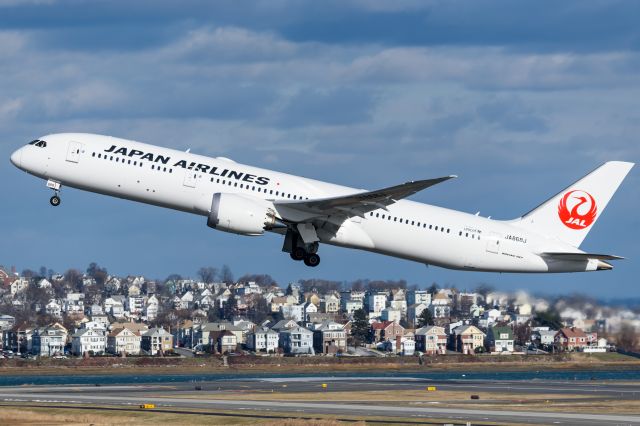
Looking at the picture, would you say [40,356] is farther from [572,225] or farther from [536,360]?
[572,225]

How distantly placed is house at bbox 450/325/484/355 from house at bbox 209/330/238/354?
32.3 meters

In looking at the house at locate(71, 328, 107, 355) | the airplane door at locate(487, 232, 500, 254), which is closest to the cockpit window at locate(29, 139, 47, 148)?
the airplane door at locate(487, 232, 500, 254)

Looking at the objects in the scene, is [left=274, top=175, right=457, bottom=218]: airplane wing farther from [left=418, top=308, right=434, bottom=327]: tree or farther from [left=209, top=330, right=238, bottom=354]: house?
[left=418, top=308, right=434, bottom=327]: tree

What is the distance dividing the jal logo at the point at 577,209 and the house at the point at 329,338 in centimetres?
11695

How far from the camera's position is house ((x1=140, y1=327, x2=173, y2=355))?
191500mm

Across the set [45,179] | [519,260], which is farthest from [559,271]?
[45,179]

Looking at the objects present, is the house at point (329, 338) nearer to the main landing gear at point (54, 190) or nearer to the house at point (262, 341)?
the house at point (262, 341)

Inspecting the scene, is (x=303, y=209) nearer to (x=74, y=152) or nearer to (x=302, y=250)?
(x=302, y=250)

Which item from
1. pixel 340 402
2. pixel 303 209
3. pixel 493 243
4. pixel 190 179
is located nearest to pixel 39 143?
pixel 190 179

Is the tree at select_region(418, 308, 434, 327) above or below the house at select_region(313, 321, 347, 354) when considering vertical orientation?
above

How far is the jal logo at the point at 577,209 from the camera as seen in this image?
7094cm

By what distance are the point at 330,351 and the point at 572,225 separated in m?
118

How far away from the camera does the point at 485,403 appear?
72375mm

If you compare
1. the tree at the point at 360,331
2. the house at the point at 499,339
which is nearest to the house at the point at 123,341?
the tree at the point at 360,331
